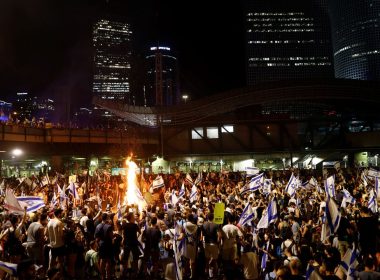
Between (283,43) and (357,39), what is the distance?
145 feet

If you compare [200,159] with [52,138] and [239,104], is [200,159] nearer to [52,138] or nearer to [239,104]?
[239,104]

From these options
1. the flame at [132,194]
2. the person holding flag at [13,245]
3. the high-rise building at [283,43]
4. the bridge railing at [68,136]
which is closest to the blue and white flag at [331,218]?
the person holding flag at [13,245]

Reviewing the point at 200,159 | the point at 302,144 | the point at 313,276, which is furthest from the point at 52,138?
the point at 313,276

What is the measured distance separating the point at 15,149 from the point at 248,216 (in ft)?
111

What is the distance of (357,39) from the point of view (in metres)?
166

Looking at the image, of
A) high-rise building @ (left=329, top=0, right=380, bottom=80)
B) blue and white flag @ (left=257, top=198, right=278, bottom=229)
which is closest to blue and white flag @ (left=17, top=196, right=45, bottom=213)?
blue and white flag @ (left=257, top=198, right=278, bottom=229)

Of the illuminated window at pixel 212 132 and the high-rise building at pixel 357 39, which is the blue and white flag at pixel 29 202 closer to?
the illuminated window at pixel 212 132

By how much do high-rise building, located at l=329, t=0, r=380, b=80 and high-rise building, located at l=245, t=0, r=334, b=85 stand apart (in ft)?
60.6

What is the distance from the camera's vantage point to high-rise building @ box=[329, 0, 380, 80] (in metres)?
159

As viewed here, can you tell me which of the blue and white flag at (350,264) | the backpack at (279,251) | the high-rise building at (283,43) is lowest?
the backpack at (279,251)

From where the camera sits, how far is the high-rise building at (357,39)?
159375 millimetres

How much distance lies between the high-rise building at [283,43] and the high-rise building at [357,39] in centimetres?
1849

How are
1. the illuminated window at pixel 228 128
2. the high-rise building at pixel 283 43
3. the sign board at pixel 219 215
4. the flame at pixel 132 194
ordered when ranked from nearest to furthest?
the sign board at pixel 219 215
the flame at pixel 132 194
the illuminated window at pixel 228 128
the high-rise building at pixel 283 43

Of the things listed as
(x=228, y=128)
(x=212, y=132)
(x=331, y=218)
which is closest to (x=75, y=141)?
(x=212, y=132)
